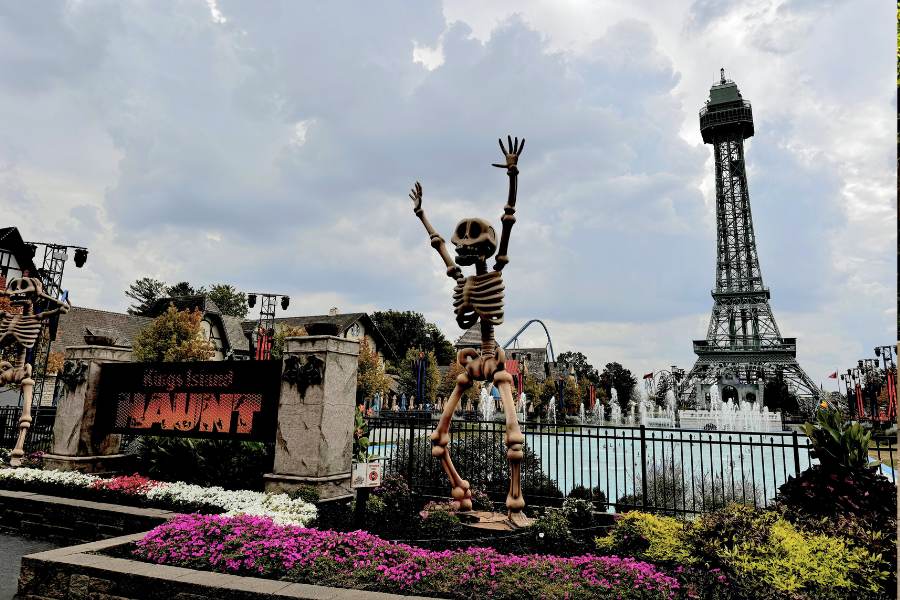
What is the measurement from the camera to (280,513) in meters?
7.89

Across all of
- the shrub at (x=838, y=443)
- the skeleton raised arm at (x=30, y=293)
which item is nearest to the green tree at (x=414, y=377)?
the skeleton raised arm at (x=30, y=293)

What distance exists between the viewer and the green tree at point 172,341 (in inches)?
1336

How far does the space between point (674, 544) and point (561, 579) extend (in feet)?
5.27

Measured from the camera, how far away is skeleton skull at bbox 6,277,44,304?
40.4 ft

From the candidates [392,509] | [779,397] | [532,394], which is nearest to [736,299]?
[779,397]

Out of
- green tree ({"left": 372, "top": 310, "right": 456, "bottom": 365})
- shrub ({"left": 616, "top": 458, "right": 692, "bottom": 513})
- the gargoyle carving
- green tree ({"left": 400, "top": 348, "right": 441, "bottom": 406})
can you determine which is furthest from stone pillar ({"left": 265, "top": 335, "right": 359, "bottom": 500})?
green tree ({"left": 372, "top": 310, "right": 456, "bottom": 365})

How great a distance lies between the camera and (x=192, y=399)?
1063 centimetres

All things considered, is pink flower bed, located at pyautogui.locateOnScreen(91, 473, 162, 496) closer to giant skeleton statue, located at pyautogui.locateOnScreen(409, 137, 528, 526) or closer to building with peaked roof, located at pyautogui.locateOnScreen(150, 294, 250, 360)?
giant skeleton statue, located at pyautogui.locateOnScreen(409, 137, 528, 526)

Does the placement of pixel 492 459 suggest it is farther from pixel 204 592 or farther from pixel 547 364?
pixel 547 364

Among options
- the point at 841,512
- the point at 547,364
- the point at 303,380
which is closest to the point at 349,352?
the point at 303,380

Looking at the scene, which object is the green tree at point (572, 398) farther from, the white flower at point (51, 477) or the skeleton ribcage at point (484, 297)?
the skeleton ribcage at point (484, 297)

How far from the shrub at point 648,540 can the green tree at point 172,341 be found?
1293 inches

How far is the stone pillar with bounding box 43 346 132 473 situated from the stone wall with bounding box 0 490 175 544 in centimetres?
151

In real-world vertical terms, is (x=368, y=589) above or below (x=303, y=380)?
below
